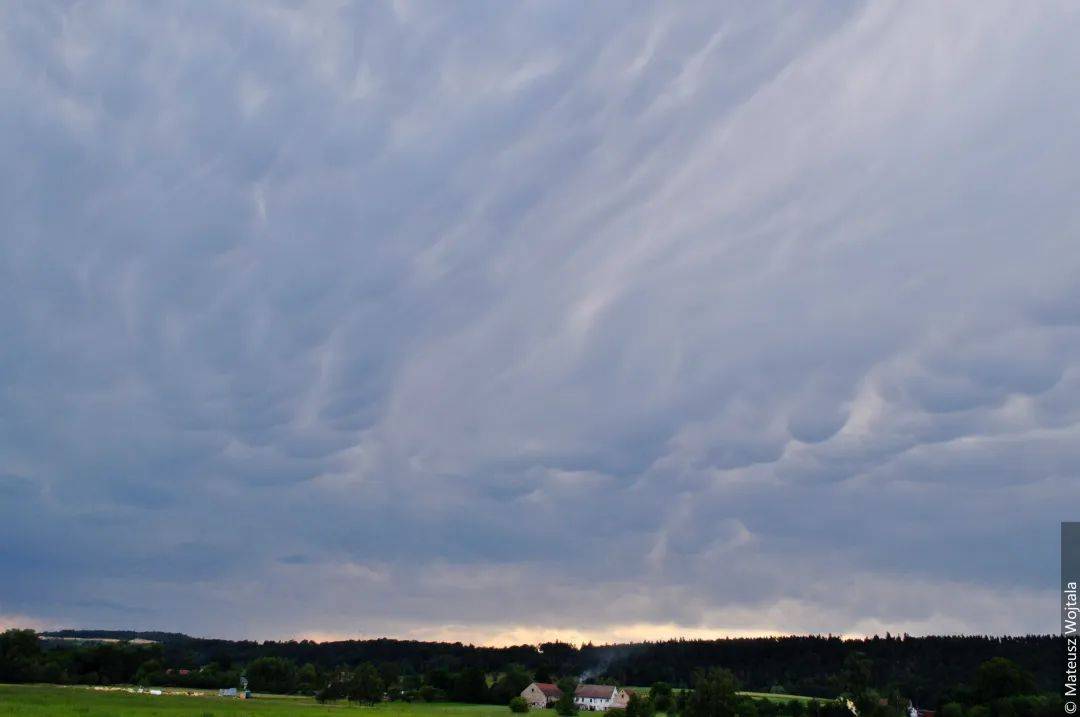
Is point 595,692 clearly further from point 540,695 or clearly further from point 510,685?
point 510,685

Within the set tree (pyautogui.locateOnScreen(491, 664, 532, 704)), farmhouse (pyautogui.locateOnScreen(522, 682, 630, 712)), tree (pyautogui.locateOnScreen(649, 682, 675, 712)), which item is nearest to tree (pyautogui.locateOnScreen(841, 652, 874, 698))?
tree (pyautogui.locateOnScreen(649, 682, 675, 712))

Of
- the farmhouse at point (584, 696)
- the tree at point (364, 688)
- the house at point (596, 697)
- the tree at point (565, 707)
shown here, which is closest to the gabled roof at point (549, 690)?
the farmhouse at point (584, 696)

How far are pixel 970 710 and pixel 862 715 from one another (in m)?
23.3

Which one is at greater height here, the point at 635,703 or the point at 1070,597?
the point at 1070,597

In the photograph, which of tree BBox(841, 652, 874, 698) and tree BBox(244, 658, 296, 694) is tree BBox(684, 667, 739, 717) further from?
tree BBox(244, 658, 296, 694)

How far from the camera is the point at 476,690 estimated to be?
6511 inches

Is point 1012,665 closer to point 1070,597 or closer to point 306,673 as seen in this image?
point 1070,597

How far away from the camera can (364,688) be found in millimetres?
133875

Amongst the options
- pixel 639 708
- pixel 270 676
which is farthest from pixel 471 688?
pixel 639 708

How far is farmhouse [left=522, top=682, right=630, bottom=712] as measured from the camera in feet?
566

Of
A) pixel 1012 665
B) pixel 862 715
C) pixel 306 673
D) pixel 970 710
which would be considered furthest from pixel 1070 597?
pixel 306 673

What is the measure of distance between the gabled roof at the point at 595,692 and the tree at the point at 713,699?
8019 cm

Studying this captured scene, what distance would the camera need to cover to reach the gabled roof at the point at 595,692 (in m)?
186

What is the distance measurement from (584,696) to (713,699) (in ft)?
281
